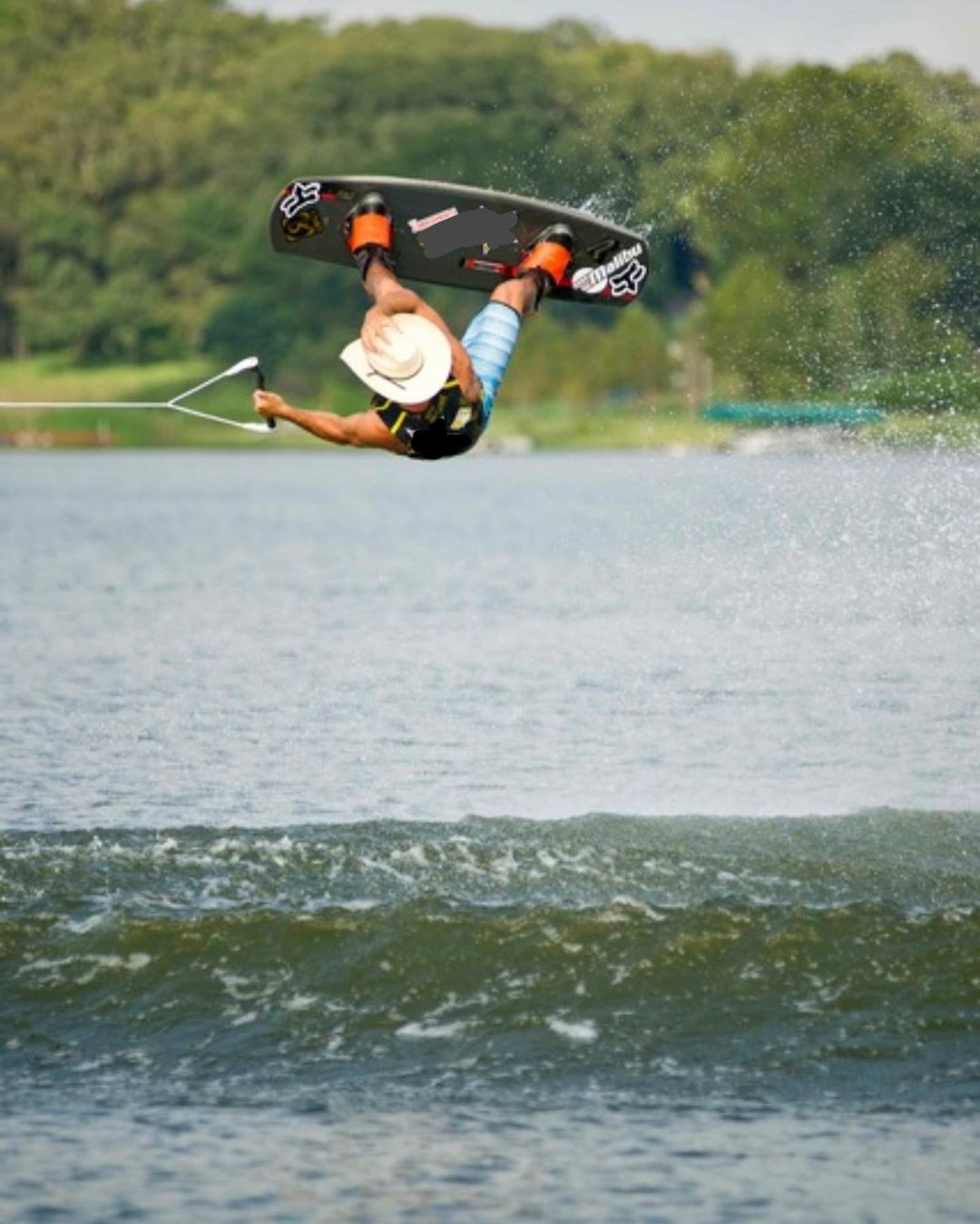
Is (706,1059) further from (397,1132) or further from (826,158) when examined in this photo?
(826,158)

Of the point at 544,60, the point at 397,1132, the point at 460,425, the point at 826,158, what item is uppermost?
the point at 544,60

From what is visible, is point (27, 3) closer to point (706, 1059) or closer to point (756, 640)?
point (756, 640)

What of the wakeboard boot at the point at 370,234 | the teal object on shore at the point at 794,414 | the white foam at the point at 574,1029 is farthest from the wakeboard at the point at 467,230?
the teal object on shore at the point at 794,414

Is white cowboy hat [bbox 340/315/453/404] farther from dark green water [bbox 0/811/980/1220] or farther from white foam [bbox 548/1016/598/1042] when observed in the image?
white foam [bbox 548/1016/598/1042]

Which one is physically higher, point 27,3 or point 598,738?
point 27,3

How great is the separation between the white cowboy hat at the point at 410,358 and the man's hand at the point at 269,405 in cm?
44

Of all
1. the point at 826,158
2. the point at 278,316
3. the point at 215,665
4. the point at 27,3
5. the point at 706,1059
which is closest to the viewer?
the point at 706,1059

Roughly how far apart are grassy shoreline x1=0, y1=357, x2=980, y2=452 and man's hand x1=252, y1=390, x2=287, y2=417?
64526mm

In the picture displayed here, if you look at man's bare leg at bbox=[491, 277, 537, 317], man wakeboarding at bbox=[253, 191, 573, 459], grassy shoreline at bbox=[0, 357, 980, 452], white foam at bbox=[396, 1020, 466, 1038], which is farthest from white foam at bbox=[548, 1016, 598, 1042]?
grassy shoreline at bbox=[0, 357, 980, 452]

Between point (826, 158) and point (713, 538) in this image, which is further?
point (826, 158)

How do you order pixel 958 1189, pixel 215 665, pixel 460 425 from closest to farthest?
pixel 958 1189, pixel 460 425, pixel 215 665

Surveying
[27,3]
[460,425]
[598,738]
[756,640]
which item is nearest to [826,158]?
[756,640]

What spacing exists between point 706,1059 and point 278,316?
4021 inches

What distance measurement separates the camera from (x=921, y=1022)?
980 centimetres
